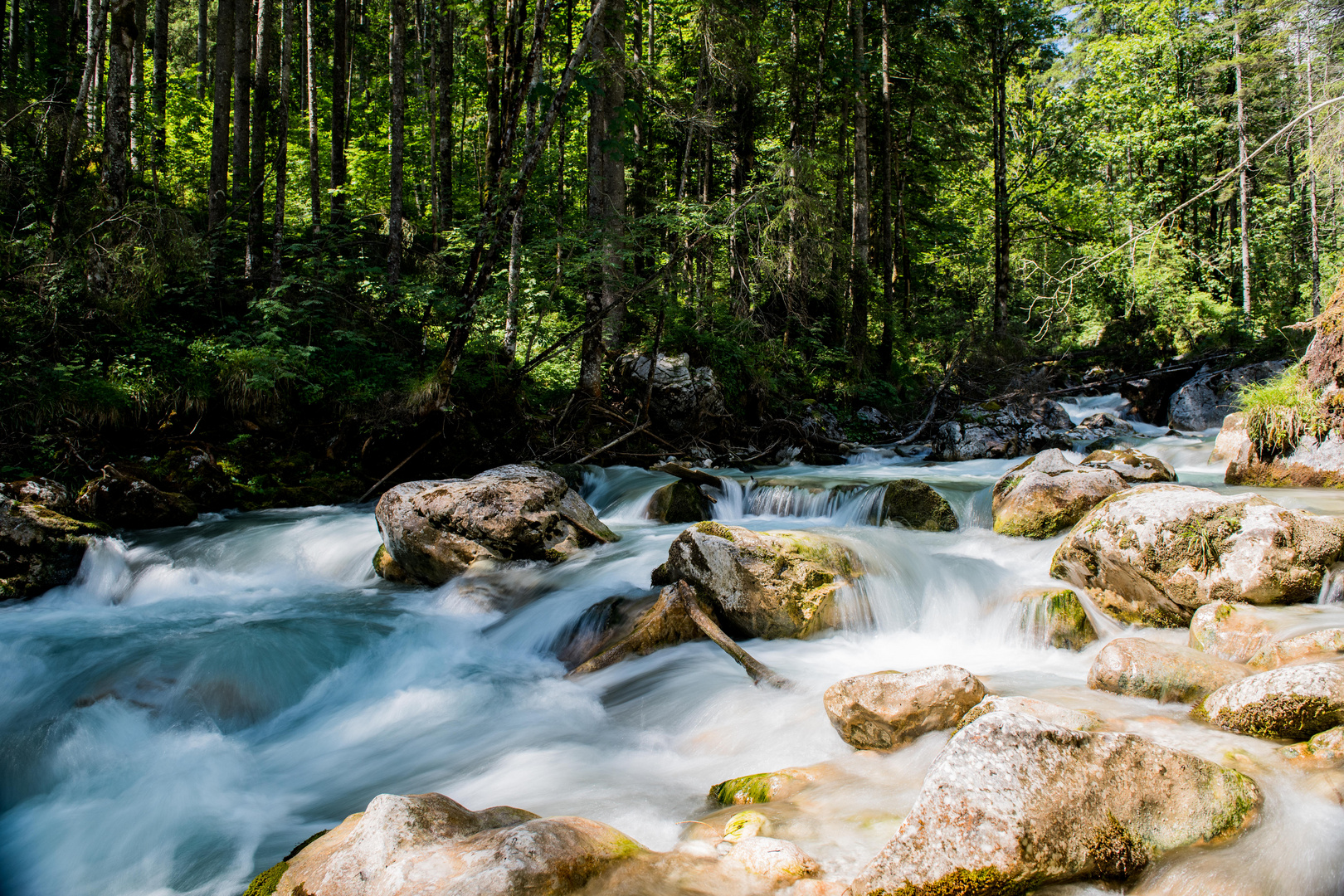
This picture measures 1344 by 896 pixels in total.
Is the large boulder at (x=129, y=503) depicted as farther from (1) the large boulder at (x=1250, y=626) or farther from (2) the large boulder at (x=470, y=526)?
(1) the large boulder at (x=1250, y=626)

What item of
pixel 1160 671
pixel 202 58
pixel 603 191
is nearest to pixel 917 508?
pixel 1160 671

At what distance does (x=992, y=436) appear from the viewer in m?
13.8

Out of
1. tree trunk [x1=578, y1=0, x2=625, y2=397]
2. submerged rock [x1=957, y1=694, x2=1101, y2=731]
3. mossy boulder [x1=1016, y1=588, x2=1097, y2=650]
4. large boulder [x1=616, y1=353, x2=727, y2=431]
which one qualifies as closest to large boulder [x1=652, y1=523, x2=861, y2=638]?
mossy boulder [x1=1016, y1=588, x2=1097, y2=650]

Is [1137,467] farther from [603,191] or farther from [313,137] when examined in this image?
[313,137]

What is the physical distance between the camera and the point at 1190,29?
2119 centimetres

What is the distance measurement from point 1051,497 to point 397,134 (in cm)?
1131

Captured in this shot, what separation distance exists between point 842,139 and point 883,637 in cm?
1748

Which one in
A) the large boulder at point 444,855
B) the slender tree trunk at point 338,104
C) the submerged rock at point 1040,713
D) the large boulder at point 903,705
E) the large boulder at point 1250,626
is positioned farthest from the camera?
the slender tree trunk at point 338,104

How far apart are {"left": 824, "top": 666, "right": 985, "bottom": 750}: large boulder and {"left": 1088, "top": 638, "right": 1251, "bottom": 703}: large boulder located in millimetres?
912

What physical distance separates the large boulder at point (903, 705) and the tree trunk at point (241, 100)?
1492 cm

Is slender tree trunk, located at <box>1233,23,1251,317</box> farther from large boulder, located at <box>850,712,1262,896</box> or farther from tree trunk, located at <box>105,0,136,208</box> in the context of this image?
tree trunk, located at <box>105,0,136,208</box>

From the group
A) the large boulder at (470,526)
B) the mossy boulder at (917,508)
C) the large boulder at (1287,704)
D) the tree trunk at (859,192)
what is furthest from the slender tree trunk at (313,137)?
the large boulder at (1287,704)

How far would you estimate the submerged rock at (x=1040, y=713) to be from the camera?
2772 millimetres

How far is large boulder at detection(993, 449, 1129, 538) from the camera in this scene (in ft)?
23.4
